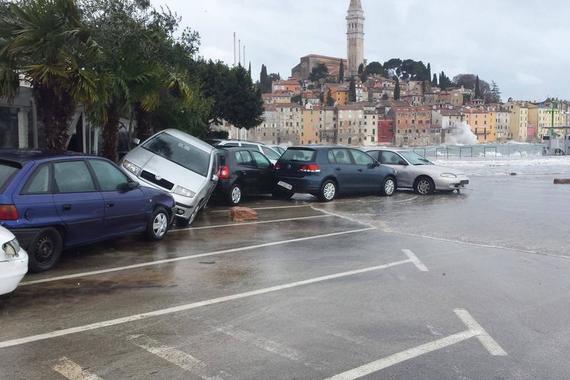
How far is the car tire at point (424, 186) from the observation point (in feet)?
64.0

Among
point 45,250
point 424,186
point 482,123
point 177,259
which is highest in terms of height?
point 482,123

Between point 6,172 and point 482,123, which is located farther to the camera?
point 482,123

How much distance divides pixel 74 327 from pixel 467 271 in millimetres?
5120

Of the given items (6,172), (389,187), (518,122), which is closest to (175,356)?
(6,172)

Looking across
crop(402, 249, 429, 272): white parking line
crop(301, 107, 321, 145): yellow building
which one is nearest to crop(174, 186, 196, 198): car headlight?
crop(402, 249, 429, 272): white parking line

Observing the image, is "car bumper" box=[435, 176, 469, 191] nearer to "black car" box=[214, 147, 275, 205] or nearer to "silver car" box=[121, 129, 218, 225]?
"black car" box=[214, 147, 275, 205]

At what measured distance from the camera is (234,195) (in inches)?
621

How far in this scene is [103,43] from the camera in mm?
14508

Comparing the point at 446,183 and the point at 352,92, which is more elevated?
the point at 352,92

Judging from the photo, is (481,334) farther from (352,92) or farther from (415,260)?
(352,92)

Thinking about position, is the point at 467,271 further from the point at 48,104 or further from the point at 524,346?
the point at 48,104

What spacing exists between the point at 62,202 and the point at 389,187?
1261cm

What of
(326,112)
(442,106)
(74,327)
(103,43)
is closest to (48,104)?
(103,43)

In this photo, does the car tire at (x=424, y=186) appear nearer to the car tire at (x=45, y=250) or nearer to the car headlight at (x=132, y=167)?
the car headlight at (x=132, y=167)
